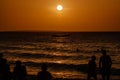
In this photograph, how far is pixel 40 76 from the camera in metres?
11.5

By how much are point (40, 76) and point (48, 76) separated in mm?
311

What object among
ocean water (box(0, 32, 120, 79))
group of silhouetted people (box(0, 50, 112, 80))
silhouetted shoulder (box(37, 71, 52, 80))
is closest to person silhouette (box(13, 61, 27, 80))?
group of silhouetted people (box(0, 50, 112, 80))

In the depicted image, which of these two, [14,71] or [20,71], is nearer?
[20,71]

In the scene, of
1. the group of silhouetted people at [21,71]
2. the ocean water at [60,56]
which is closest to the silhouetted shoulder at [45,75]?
A: the group of silhouetted people at [21,71]

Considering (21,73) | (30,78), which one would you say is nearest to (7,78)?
(21,73)

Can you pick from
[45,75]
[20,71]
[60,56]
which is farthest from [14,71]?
[60,56]

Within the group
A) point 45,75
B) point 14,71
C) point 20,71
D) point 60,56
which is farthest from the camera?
point 60,56

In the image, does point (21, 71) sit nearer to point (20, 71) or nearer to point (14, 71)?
point (20, 71)

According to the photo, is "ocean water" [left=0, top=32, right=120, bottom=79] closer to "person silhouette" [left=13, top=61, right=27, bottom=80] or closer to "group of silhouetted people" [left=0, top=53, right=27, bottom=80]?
"group of silhouetted people" [left=0, top=53, right=27, bottom=80]

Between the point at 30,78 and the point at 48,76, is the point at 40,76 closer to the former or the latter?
the point at 48,76

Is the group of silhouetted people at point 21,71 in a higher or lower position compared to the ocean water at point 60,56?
lower

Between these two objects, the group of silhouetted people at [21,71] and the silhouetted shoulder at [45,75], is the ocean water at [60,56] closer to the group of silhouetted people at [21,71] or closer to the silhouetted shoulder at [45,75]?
the group of silhouetted people at [21,71]

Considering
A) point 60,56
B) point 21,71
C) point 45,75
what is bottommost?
point 45,75

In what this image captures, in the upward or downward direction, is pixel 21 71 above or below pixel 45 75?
above
